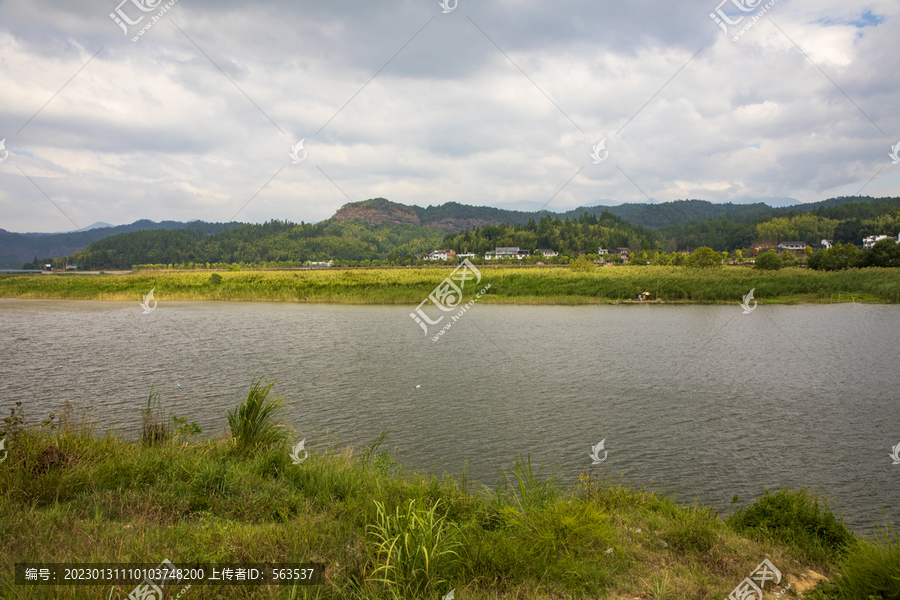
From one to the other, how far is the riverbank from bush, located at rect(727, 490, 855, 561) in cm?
2

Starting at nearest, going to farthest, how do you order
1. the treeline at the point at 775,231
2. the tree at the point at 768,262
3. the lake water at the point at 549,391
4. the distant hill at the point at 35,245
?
the lake water at the point at 549,391, the tree at the point at 768,262, the treeline at the point at 775,231, the distant hill at the point at 35,245

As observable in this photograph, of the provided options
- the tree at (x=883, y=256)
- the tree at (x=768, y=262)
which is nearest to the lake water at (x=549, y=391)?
the tree at (x=768, y=262)

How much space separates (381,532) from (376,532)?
9cm

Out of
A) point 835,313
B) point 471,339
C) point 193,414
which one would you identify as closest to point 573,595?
point 193,414

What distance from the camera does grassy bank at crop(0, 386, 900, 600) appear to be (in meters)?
4.01

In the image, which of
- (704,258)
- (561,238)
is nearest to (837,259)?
(704,258)

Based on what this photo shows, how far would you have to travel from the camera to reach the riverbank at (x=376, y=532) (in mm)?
4016

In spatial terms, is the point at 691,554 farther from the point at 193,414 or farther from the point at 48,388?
the point at 48,388

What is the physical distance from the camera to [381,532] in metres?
4.63

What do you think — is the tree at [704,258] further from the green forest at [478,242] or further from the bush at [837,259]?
the green forest at [478,242]

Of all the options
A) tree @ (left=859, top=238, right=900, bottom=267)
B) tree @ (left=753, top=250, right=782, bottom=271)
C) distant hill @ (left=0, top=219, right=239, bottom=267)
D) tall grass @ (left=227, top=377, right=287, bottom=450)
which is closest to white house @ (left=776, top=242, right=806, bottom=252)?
tree @ (left=753, top=250, right=782, bottom=271)

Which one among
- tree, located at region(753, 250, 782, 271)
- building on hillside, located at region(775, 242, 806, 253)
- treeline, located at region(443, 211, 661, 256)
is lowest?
tree, located at region(753, 250, 782, 271)

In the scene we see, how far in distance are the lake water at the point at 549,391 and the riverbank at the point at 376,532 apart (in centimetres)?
180

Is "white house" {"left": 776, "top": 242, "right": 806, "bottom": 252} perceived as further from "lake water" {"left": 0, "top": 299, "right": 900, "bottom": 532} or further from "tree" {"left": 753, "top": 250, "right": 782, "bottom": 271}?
"lake water" {"left": 0, "top": 299, "right": 900, "bottom": 532}
